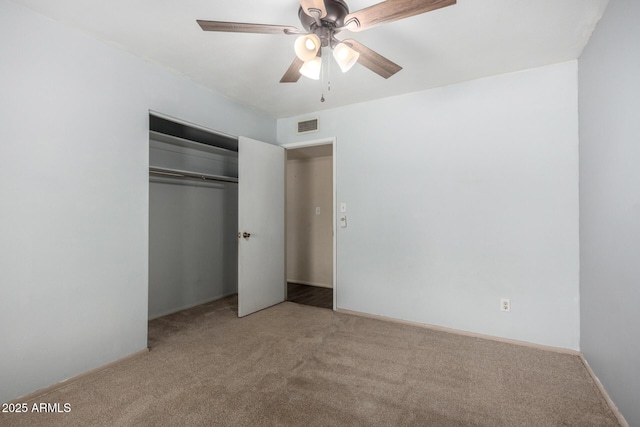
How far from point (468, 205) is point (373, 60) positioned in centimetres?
169

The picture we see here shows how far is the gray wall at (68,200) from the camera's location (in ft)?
5.98

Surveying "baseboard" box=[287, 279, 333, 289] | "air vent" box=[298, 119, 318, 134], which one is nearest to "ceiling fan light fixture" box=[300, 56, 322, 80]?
"air vent" box=[298, 119, 318, 134]

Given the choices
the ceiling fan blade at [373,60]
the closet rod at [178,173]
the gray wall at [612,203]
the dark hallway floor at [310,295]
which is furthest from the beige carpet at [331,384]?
the ceiling fan blade at [373,60]

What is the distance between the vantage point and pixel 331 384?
2016 mm

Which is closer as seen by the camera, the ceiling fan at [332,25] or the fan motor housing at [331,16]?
the ceiling fan at [332,25]

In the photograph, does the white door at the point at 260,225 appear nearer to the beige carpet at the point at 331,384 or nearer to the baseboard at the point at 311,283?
the beige carpet at the point at 331,384

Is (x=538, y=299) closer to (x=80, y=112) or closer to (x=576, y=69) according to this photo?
(x=576, y=69)

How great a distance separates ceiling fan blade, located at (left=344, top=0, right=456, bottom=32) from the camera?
1420mm

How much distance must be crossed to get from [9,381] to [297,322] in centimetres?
216

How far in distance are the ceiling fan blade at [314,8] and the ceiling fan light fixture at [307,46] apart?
107 millimetres

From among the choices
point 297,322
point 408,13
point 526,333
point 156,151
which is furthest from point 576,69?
point 156,151

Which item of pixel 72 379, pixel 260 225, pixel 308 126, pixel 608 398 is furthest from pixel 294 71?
pixel 608 398

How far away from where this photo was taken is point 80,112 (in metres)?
2.13

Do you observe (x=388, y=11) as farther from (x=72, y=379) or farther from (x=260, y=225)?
(x=72, y=379)
